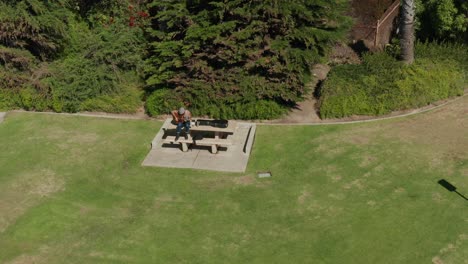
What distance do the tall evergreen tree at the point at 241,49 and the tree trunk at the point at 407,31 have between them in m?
2.64

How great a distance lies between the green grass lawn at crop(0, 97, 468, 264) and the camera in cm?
1027

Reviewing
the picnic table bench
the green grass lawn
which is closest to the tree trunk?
the green grass lawn

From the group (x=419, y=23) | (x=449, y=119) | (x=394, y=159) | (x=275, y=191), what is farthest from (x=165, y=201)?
(x=419, y=23)

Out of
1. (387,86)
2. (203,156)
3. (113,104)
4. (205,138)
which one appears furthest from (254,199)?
(113,104)

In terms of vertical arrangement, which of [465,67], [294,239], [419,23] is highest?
[419,23]

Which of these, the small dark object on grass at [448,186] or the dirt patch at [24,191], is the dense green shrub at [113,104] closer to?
the dirt patch at [24,191]

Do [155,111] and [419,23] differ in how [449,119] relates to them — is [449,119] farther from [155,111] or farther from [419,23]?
[155,111]

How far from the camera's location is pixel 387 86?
1602cm

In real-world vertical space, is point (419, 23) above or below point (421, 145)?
above

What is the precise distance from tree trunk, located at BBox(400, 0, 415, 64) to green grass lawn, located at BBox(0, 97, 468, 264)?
2.55 m

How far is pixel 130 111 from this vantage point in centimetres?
1691

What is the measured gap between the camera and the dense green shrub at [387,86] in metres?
15.8

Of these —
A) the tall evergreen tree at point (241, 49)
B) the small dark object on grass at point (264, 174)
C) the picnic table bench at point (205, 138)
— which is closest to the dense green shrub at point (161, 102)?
the tall evergreen tree at point (241, 49)

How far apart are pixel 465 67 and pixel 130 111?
41.9ft
